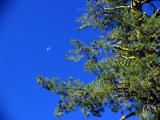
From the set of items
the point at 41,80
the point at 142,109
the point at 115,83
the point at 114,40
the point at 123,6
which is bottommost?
the point at 142,109

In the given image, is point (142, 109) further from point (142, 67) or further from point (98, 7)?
point (98, 7)

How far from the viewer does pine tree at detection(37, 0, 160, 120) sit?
56.1ft

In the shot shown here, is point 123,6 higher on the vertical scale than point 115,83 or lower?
higher

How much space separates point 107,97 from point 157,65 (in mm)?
2171

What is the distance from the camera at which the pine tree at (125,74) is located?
1711cm

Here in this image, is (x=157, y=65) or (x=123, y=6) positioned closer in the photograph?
(x=157, y=65)

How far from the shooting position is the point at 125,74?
17578 millimetres

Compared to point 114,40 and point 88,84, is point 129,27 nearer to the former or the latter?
point 114,40

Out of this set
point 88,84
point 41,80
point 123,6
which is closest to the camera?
point 88,84

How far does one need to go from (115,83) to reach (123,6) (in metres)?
4.30

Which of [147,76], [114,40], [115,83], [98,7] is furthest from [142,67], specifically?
[98,7]

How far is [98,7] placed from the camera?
21.8 metres

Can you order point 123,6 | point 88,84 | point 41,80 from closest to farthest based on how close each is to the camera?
point 88,84
point 41,80
point 123,6

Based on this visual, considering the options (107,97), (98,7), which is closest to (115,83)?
(107,97)
